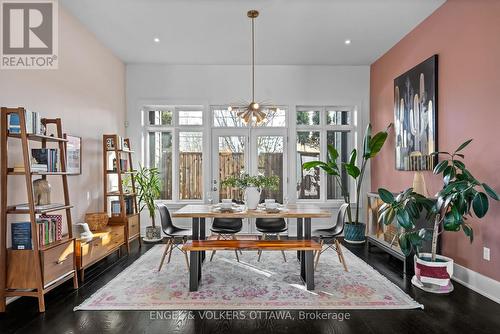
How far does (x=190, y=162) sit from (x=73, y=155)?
2339mm

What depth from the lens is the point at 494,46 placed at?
10.2 feet

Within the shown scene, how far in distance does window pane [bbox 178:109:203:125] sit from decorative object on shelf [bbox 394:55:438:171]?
141 inches

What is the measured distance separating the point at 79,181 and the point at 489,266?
5039 mm

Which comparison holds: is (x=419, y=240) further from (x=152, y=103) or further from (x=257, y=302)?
(x=152, y=103)

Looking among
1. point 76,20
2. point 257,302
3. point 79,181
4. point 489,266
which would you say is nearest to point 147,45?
point 76,20

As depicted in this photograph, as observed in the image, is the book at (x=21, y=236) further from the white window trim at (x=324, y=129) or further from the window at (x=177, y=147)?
the white window trim at (x=324, y=129)

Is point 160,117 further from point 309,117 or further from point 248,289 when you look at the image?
point 248,289

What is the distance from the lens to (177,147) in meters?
6.14

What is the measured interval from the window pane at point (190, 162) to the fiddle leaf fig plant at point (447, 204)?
3674mm

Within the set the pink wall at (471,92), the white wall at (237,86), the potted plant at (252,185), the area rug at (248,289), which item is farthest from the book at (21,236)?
the pink wall at (471,92)

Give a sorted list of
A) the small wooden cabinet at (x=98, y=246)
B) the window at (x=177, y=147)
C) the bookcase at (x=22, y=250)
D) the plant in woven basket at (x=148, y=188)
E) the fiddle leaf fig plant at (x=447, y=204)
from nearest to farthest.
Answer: the bookcase at (x=22, y=250) → the fiddle leaf fig plant at (x=447, y=204) → the small wooden cabinet at (x=98, y=246) → the plant in woven basket at (x=148, y=188) → the window at (x=177, y=147)

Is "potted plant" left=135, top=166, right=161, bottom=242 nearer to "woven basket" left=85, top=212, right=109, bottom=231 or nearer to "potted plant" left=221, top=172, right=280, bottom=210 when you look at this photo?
"woven basket" left=85, top=212, right=109, bottom=231

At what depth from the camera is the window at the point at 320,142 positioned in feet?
20.3

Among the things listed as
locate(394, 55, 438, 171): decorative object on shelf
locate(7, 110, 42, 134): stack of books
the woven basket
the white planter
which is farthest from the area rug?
locate(7, 110, 42, 134): stack of books
